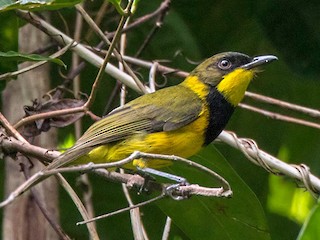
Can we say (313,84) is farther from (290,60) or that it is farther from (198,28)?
(198,28)

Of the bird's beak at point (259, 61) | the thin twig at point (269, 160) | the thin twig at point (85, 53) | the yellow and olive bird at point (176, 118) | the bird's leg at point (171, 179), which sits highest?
the thin twig at point (85, 53)

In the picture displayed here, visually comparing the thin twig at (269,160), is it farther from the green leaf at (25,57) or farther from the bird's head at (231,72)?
the green leaf at (25,57)

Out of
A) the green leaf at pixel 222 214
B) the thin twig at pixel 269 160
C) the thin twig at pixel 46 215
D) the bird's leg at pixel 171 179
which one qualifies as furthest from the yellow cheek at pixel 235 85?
the thin twig at pixel 46 215

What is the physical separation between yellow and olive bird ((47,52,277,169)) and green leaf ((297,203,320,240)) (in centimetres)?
93

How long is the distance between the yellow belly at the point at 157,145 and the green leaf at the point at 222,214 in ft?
0.40

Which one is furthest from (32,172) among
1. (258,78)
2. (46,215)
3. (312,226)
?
(312,226)

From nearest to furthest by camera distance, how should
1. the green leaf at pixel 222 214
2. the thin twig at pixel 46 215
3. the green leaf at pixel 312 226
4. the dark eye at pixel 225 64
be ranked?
the green leaf at pixel 312 226 < the thin twig at pixel 46 215 < the green leaf at pixel 222 214 < the dark eye at pixel 225 64

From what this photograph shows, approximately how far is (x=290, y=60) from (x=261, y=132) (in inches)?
12.9

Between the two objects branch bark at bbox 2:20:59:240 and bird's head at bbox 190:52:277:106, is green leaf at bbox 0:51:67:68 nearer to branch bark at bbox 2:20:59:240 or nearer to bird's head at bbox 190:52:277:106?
branch bark at bbox 2:20:59:240

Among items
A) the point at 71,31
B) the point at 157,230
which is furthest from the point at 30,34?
the point at 157,230

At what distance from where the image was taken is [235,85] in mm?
2746

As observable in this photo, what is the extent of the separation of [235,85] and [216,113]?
0.50ft

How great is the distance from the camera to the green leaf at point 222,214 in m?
2.45

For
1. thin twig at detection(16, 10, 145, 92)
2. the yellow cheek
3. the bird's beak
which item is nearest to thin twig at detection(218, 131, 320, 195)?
the yellow cheek
